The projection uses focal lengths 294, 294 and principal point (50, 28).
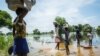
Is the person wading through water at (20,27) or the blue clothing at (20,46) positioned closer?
the person wading through water at (20,27)

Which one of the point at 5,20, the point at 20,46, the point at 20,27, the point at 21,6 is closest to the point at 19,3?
the point at 21,6

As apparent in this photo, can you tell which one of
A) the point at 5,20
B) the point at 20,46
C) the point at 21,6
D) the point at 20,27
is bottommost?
the point at 5,20

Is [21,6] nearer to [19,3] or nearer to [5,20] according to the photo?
[19,3]

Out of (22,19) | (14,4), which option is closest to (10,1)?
(14,4)

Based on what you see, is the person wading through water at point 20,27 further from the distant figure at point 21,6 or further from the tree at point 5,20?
the tree at point 5,20

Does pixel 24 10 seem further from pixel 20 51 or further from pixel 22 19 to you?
pixel 20 51

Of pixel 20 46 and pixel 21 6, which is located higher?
pixel 21 6

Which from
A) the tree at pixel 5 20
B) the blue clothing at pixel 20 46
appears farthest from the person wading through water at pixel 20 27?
the tree at pixel 5 20

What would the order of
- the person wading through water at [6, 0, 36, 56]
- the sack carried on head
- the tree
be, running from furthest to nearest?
the tree → the person wading through water at [6, 0, 36, 56] → the sack carried on head

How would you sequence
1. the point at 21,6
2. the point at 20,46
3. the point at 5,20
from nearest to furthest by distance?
the point at 21,6 → the point at 20,46 → the point at 5,20

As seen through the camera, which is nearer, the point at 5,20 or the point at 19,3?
the point at 19,3

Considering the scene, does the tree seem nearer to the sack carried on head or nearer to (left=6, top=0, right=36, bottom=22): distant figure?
(left=6, top=0, right=36, bottom=22): distant figure

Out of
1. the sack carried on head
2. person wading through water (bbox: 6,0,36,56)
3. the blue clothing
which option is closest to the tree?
person wading through water (bbox: 6,0,36,56)

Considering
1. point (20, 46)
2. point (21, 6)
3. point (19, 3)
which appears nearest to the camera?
point (19, 3)
